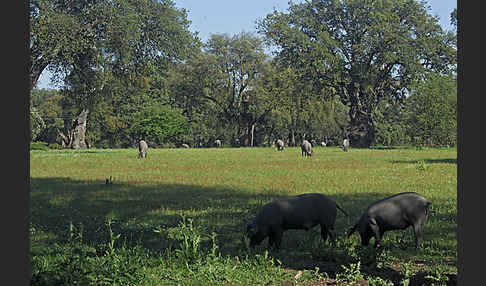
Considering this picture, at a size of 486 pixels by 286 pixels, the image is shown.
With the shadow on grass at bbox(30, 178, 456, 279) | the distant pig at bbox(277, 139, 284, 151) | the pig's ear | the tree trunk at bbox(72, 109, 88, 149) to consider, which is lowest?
the shadow on grass at bbox(30, 178, 456, 279)

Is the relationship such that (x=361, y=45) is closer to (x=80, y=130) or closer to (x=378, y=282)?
(x=80, y=130)

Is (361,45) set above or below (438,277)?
above

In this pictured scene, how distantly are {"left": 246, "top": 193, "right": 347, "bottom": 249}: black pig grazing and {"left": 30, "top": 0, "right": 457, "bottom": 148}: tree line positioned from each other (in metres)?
26.4

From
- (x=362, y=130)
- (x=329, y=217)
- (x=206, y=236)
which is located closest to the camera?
(x=329, y=217)

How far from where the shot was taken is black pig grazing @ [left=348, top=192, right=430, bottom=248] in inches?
261

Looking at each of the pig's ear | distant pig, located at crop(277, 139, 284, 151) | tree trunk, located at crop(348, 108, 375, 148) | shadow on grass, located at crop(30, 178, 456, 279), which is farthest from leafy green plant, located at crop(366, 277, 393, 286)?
tree trunk, located at crop(348, 108, 375, 148)

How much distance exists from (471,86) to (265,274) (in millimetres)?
3521

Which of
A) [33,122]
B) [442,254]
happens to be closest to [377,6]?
[33,122]

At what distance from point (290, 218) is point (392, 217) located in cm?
143

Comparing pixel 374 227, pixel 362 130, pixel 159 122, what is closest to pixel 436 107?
pixel 362 130

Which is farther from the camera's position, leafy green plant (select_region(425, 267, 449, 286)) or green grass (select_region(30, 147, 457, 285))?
green grass (select_region(30, 147, 457, 285))

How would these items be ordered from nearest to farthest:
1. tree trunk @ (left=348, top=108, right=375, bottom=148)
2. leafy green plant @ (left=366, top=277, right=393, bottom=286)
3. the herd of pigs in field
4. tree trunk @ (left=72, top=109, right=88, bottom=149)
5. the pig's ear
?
1. leafy green plant @ (left=366, top=277, right=393, bottom=286)
2. the pig's ear
3. the herd of pigs in field
4. tree trunk @ (left=348, top=108, right=375, bottom=148)
5. tree trunk @ (left=72, top=109, right=88, bottom=149)

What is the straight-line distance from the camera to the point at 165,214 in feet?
33.3

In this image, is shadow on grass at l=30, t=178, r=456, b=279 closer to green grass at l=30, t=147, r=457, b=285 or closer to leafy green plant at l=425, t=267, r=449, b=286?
green grass at l=30, t=147, r=457, b=285
